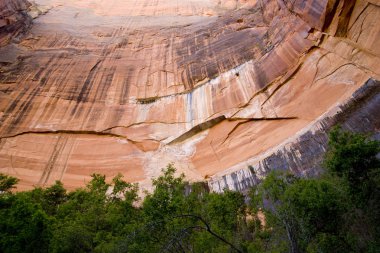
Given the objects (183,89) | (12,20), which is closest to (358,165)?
(183,89)

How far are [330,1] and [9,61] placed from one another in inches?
749

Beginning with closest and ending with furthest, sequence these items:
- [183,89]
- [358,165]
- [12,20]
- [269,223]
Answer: [358,165] → [269,223] → [183,89] → [12,20]

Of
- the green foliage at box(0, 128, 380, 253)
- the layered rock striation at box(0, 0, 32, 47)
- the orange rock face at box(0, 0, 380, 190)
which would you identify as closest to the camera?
the green foliage at box(0, 128, 380, 253)

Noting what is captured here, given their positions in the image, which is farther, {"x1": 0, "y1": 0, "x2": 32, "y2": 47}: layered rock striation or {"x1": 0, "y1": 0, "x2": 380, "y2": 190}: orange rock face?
{"x1": 0, "y1": 0, "x2": 32, "y2": 47}: layered rock striation

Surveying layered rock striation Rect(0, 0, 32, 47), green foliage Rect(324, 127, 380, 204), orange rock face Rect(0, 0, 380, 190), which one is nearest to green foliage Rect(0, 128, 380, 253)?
green foliage Rect(324, 127, 380, 204)

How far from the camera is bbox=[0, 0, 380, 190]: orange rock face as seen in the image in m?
15.7

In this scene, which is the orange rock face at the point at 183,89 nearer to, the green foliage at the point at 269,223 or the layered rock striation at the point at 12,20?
the layered rock striation at the point at 12,20

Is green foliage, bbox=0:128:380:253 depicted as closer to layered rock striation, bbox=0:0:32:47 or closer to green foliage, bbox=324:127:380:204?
green foliage, bbox=324:127:380:204

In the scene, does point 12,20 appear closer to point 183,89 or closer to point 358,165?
point 183,89

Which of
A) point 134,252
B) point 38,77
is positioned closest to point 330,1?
point 134,252

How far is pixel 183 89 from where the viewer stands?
2077cm

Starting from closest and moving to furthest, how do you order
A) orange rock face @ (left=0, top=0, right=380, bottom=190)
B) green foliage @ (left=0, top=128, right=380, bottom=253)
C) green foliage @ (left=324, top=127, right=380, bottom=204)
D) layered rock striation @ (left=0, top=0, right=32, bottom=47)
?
green foliage @ (left=0, top=128, right=380, bottom=253)
green foliage @ (left=324, top=127, right=380, bottom=204)
orange rock face @ (left=0, top=0, right=380, bottom=190)
layered rock striation @ (left=0, top=0, right=32, bottom=47)

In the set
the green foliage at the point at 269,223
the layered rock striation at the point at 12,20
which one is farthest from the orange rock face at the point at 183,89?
the green foliage at the point at 269,223

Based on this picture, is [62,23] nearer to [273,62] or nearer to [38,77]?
[38,77]
